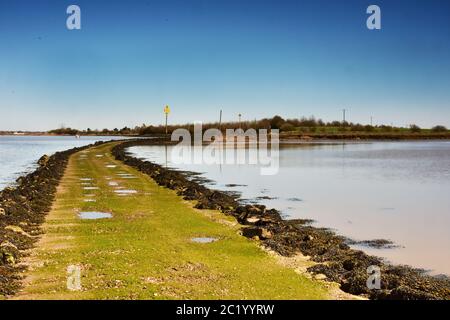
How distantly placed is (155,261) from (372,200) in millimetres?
13328

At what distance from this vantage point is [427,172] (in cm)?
3291

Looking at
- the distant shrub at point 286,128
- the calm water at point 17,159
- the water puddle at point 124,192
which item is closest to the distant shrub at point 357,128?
the distant shrub at point 286,128

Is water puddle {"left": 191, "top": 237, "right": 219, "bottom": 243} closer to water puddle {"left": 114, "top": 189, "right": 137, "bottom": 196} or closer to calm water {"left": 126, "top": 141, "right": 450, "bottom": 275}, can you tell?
calm water {"left": 126, "top": 141, "right": 450, "bottom": 275}

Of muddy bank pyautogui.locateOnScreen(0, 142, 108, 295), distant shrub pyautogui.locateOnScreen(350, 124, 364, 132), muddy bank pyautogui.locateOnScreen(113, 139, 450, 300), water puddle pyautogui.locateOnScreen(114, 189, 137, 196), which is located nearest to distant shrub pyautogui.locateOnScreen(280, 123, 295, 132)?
distant shrub pyautogui.locateOnScreen(350, 124, 364, 132)

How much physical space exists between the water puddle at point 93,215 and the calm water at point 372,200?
241 inches

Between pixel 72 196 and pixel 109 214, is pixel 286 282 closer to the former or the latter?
pixel 109 214

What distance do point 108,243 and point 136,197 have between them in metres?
8.14

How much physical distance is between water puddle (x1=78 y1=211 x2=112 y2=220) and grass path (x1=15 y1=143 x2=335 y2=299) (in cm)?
Answer: 28

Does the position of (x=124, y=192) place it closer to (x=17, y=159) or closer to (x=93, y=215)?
(x=93, y=215)

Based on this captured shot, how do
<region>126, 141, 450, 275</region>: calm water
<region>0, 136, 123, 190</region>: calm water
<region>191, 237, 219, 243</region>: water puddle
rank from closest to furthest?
1. <region>191, 237, 219, 243</region>: water puddle
2. <region>126, 141, 450, 275</region>: calm water
3. <region>0, 136, 123, 190</region>: calm water

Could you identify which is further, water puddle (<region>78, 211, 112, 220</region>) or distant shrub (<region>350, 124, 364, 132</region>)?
distant shrub (<region>350, 124, 364, 132</region>)

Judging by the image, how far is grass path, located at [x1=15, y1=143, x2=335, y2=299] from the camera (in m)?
8.12

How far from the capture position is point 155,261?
32.4ft
